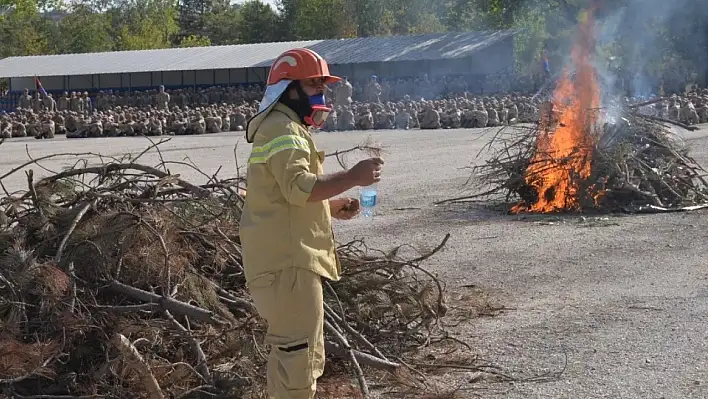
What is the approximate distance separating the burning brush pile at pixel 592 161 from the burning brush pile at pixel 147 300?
5455mm

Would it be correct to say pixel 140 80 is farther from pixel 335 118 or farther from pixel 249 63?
pixel 335 118

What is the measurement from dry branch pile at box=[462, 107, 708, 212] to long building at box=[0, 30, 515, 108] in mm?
34812

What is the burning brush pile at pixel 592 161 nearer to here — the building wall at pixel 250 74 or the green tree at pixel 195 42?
the building wall at pixel 250 74

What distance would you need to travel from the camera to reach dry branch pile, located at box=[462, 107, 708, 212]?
11.5m

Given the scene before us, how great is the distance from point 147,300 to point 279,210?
1450 mm

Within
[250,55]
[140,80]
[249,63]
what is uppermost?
[250,55]

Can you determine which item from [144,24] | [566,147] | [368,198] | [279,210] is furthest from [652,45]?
[144,24]

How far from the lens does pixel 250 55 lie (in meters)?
55.2

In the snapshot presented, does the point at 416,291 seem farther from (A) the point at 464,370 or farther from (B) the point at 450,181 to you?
(B) the point at 450,181

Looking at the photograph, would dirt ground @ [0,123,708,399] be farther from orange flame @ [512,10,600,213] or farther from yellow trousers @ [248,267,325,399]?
yellow trousers @ [248,267,325,399]

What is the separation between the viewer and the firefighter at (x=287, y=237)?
14.0ft

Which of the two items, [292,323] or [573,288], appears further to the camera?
[573,288]

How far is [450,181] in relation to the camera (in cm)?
1567

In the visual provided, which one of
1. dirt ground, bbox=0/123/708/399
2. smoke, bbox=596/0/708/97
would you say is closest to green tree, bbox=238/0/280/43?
smoke, bbox=596/0/708/97
